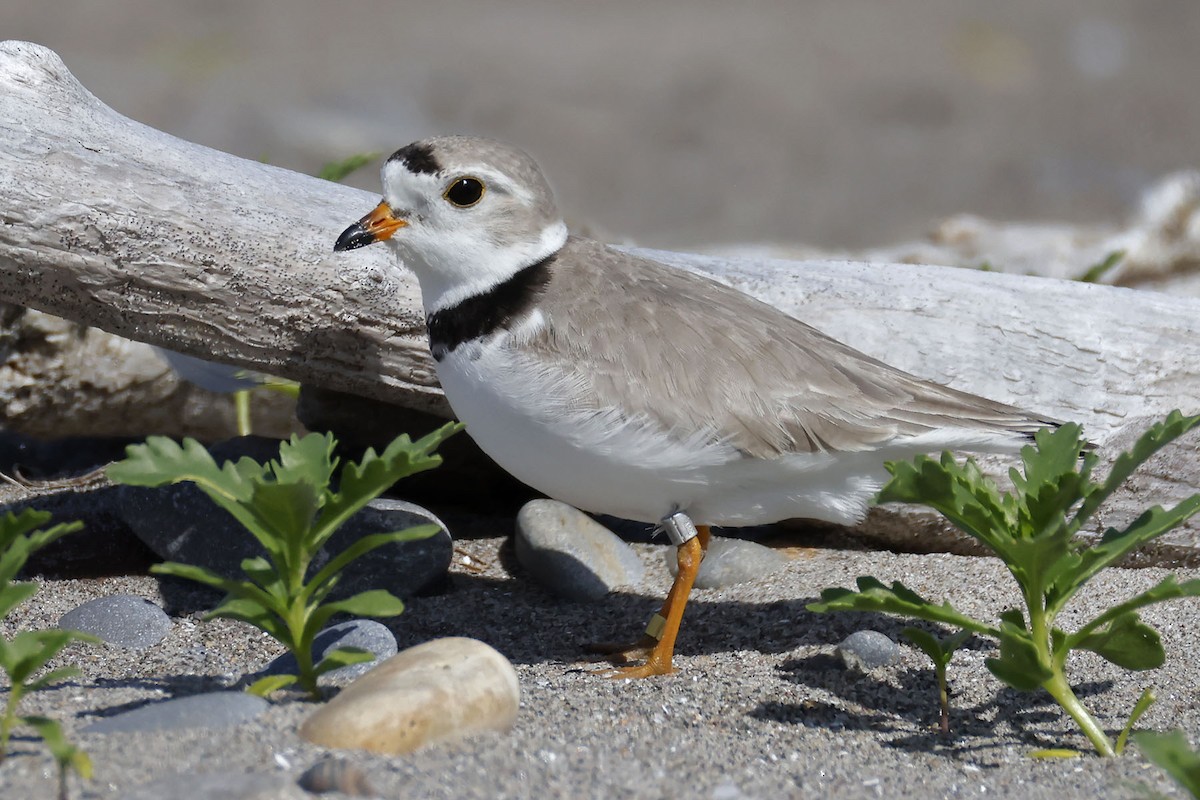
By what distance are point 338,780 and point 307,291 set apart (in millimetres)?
2431

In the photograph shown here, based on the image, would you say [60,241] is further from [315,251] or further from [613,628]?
[613,628]

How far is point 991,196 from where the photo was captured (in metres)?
11.8

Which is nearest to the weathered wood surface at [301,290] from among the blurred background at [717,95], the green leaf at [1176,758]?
the green leaf at [1176,758]

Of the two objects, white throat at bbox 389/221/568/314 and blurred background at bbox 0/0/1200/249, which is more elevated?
blurred background at bbox 0/0/1200/249

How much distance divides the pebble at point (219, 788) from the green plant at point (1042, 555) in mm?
1400

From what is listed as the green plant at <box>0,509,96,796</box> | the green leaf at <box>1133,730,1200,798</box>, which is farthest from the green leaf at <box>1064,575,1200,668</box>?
the green plant at <box>0,509,96,796</box>

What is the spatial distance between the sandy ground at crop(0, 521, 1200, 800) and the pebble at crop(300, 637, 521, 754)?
5cm

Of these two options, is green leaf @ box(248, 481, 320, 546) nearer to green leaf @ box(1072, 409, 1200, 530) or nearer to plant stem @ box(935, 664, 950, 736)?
plant stem @ box(935, 664, 950, 736)

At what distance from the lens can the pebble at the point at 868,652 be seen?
4.10m

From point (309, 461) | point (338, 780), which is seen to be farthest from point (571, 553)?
point (338, 780)

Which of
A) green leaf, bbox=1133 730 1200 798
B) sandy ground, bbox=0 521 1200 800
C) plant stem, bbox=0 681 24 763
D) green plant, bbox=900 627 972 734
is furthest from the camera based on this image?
green plant, bbox=900 627 972 734

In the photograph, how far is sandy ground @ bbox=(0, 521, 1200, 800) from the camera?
9.59 ft

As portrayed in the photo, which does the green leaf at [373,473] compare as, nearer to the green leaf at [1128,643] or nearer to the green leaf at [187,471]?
the green leaf at [187,471]

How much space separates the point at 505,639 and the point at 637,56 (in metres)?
10.5
